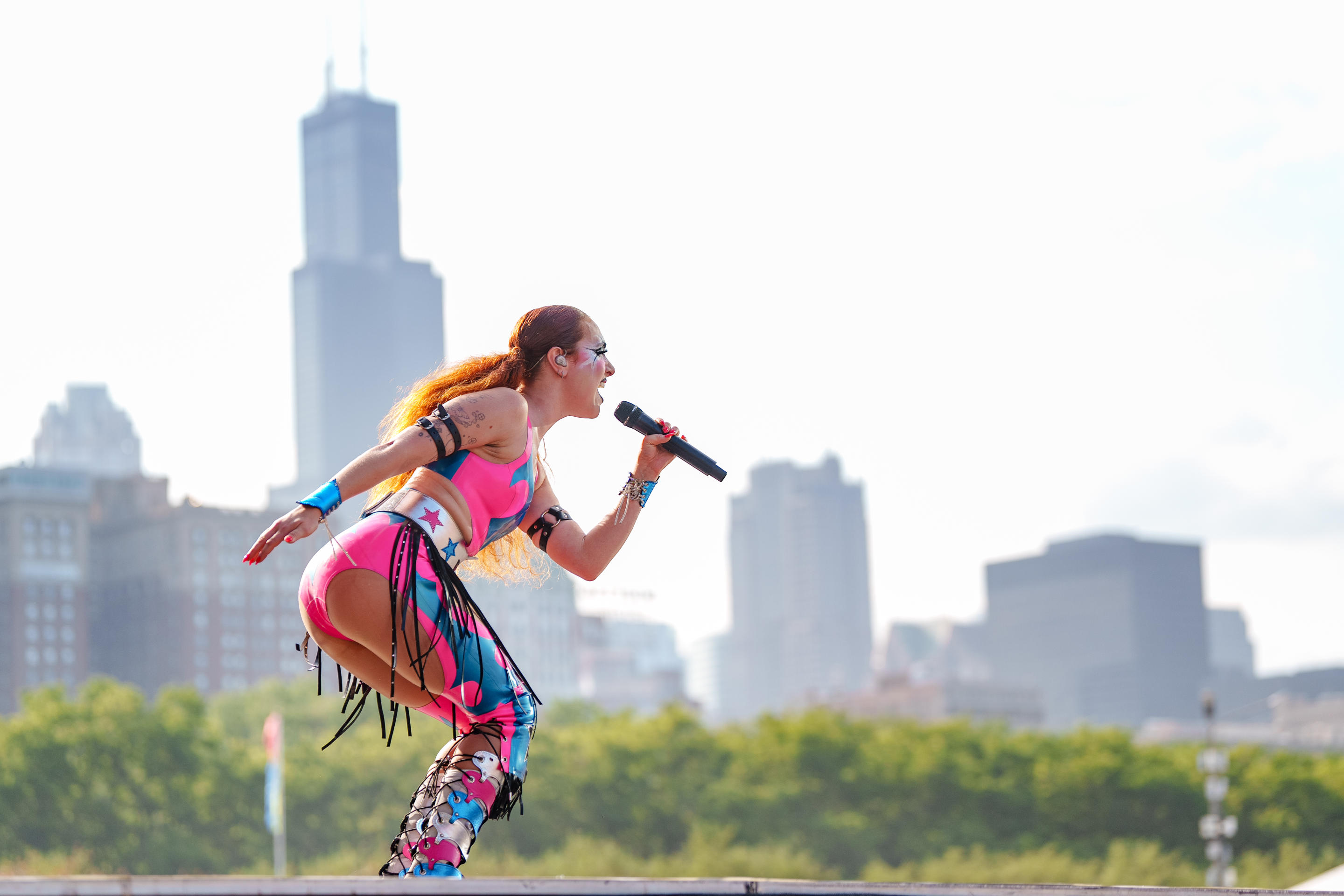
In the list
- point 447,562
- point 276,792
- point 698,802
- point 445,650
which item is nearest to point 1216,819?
point 698,802

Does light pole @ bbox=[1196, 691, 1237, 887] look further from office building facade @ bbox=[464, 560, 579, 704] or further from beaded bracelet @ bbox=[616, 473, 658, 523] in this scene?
office building facade @ bbox=[464, 560, 579, 704]

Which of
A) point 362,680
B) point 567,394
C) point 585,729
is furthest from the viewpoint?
point 585,729

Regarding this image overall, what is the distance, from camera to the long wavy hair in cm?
631

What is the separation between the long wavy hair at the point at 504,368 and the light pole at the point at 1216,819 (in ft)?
155

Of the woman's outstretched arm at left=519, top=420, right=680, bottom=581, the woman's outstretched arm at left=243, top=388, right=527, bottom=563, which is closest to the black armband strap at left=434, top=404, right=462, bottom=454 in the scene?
the woman's outstretched arm at left=243, top=388, right=527, bottom=563

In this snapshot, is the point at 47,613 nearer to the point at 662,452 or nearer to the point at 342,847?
the point at 342,847

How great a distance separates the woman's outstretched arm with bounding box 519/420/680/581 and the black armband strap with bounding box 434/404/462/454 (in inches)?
24.0

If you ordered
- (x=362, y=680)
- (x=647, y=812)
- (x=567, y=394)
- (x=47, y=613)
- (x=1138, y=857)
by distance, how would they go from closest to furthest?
(x=362, y=680)
(x=567, y=394)
(x=1138, y=857)
(x=647, y=812)
(x=47, y=613)

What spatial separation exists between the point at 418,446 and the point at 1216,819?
2368 inches

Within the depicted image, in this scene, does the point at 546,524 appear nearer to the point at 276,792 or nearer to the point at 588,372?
the point at 588,372

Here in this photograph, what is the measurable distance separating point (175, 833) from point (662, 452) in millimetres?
63041

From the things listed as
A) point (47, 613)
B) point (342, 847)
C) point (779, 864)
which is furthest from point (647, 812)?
point (47, 613)

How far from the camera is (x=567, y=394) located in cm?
641

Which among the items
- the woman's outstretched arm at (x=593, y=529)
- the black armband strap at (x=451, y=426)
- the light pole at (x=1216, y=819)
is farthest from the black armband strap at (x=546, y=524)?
the light pole at (x=1216, y=819)
